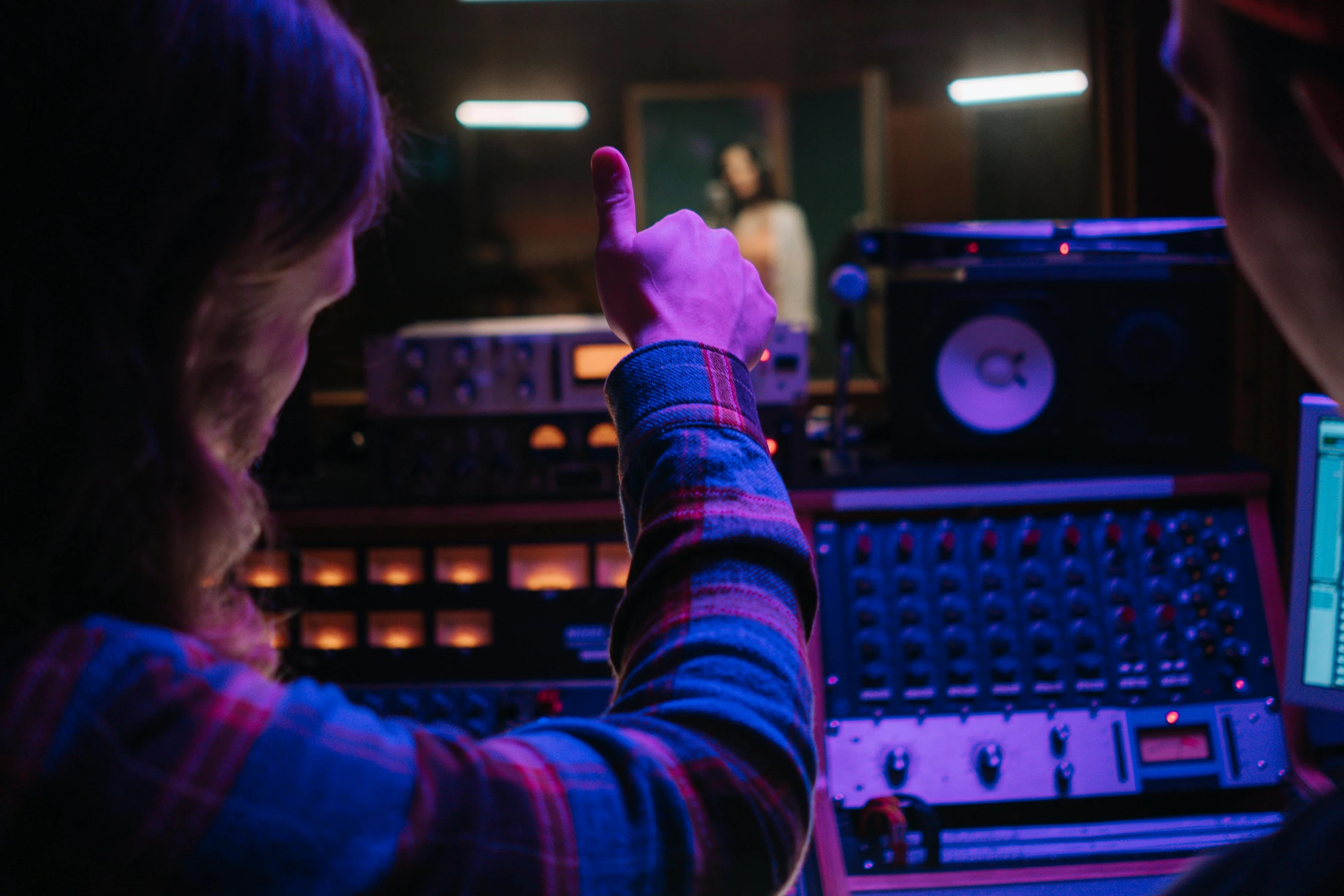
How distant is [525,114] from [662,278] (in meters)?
5.46

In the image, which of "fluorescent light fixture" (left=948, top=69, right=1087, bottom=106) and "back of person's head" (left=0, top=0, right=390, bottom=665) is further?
"fluorescent light fixture" (left=948, top=69, right=1087, bottom=106)

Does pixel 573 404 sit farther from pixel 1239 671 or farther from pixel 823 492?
pixel 1239 671

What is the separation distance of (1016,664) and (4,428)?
111cm

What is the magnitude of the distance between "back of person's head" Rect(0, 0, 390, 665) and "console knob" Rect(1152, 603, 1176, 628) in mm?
1148

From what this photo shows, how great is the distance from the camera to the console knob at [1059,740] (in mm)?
1196

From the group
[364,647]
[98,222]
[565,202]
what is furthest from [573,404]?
[565,202]

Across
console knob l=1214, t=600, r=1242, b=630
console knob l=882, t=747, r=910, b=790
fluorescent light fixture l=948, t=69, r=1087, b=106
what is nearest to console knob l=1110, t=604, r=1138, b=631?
console knob l=1214, t=600, r=1242, b=630

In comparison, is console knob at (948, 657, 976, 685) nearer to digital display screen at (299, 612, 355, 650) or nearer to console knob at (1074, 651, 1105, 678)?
console knob at (1074, 651, 1105, 678)

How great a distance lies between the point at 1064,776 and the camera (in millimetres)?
1184

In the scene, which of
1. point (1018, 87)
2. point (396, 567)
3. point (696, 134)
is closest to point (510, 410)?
point (396, 567)

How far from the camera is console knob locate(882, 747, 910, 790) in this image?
1183 mm

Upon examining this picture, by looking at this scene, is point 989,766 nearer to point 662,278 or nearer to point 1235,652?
point 1235,652

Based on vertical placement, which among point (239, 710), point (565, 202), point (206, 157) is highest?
point (565, 202)

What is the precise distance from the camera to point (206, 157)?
0.43 m
